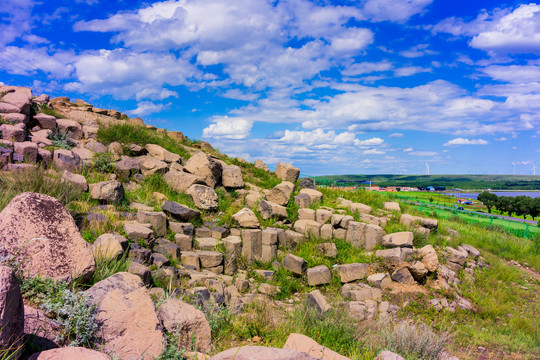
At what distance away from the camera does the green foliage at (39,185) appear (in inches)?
290

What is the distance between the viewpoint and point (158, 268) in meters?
7.30

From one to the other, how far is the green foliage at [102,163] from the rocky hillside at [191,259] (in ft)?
0.16

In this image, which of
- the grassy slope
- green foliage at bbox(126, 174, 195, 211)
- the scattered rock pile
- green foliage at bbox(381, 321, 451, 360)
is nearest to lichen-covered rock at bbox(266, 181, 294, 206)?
the scattered rock pile

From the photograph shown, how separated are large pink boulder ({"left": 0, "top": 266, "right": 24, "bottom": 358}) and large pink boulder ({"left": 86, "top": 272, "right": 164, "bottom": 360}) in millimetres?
800

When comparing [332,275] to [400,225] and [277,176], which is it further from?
[277,176]

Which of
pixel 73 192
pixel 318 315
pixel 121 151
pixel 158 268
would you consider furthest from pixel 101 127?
pixel 318 315

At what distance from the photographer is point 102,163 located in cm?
1065

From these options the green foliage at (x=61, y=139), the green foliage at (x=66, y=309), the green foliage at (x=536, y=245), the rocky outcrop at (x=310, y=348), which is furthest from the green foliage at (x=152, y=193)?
the green foliage at (x=536, y=245)

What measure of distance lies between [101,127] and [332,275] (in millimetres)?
10389

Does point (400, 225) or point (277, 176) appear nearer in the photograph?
point (400, 225)

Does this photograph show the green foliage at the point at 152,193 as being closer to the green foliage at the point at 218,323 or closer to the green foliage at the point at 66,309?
the green foliage at the point at 218,323

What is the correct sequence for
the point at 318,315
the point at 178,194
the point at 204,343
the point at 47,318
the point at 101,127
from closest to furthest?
the point at 47,318 < the point at 204,343 < the point at 318,315 < the point at 178,194 < the point at 101,127

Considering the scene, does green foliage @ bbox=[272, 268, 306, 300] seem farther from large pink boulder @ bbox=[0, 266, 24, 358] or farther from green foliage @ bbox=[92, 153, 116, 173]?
large pink boulder @ bbox=[0, 266, 24, 358]

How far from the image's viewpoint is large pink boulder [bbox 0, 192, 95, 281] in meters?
3.86
